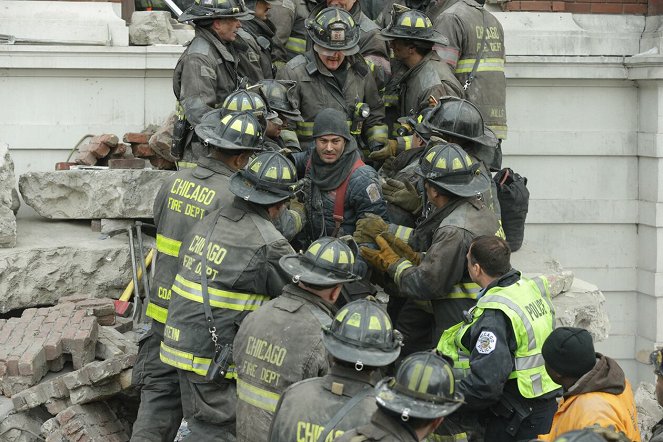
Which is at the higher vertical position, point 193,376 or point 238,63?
point 238,63

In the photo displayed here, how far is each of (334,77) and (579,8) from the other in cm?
434

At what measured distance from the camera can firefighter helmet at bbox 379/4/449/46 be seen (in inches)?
340

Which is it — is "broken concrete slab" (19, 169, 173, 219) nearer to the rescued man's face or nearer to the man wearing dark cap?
the rescued man's face

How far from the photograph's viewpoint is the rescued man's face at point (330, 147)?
7559mm

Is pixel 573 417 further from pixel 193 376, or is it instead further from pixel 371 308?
pixel 193 376

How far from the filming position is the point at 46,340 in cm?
812

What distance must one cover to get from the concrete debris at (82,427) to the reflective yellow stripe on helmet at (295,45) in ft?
12.0

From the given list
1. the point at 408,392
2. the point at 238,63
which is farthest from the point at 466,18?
the point at 408,392

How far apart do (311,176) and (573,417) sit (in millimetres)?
2959

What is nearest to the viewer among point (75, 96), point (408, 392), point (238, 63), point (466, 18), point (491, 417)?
point (408, 392)

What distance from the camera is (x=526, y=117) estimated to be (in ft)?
39.1

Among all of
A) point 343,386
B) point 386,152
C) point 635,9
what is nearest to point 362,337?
point 343,386

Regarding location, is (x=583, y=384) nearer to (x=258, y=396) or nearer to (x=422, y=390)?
(x=422, y=390)

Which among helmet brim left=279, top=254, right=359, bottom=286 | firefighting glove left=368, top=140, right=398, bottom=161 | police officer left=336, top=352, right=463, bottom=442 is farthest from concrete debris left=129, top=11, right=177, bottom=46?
police officer left=336, top=352, right=463, bottom=442
